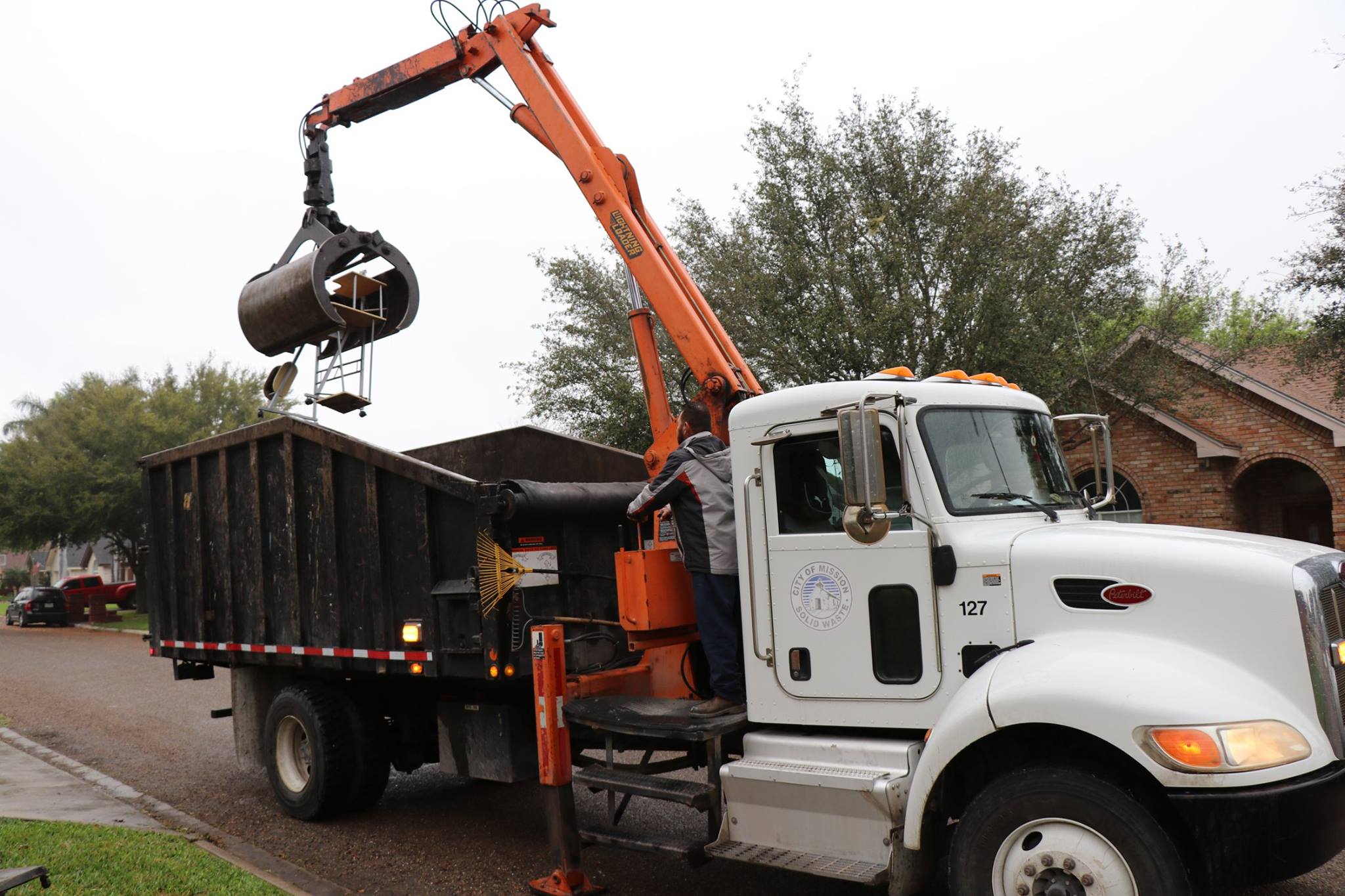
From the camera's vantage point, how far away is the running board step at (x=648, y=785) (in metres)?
4.87

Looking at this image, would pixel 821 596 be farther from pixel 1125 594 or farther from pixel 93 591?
pixel 93 591

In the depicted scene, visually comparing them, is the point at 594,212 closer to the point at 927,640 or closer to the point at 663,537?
the point at 663,537

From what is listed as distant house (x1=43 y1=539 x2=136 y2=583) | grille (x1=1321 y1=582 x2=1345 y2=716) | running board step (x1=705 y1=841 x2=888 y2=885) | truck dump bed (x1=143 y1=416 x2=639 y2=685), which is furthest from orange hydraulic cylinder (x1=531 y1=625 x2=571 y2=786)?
distant house (x1=43 y1=539 x2=136 y2=583)

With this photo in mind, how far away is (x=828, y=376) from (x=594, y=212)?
29.8ft

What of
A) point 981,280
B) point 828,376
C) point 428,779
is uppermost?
point 981,280

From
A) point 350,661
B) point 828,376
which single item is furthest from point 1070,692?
point 828,376

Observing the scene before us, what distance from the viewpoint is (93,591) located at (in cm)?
3316

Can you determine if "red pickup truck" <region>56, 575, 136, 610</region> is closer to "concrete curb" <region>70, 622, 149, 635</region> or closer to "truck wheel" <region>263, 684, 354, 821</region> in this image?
"concrete curb" <region>70, 622, 149, 635</region>

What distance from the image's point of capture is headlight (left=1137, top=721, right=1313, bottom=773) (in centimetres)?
362

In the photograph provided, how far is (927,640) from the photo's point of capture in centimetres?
448

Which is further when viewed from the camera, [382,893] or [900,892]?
[382,893]

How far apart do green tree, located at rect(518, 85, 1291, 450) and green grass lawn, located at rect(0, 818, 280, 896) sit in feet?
37.2

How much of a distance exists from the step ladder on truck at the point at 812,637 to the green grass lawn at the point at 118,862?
1.08 m

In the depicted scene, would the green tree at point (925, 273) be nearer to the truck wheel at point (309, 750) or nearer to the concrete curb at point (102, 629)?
the truck wheel at point (309, 750)
